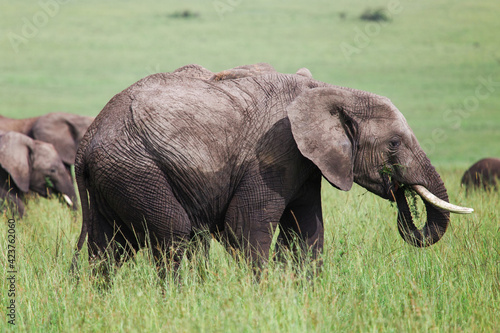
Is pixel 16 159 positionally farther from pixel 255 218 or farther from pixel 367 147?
pixel 367 147

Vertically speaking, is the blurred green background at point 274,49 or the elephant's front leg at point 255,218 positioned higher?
the blurred green background at point 274,49

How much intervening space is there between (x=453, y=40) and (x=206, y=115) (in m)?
43.3

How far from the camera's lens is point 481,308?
457cm

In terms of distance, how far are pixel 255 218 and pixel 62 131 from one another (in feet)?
31.4

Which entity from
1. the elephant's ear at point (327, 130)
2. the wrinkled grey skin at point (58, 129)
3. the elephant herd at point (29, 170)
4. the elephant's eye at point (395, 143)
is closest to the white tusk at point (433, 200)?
the elephant's eye at point (395, 143)

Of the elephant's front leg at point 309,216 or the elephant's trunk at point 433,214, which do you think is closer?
the elephant's trunk at point 433,214

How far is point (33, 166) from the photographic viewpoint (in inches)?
421

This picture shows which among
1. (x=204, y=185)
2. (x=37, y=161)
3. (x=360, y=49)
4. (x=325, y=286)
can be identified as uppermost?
(x=360, y=49)

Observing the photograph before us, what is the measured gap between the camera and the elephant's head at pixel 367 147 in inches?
205

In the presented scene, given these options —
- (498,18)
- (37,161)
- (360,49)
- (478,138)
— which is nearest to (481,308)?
(37,161)

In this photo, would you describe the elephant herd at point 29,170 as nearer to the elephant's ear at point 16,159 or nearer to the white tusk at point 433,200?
the elephant's ear at point 16,159

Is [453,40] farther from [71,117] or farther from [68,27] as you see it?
[71,117]

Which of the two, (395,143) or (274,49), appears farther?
(274,49)

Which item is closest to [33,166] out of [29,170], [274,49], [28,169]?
[29,170]
